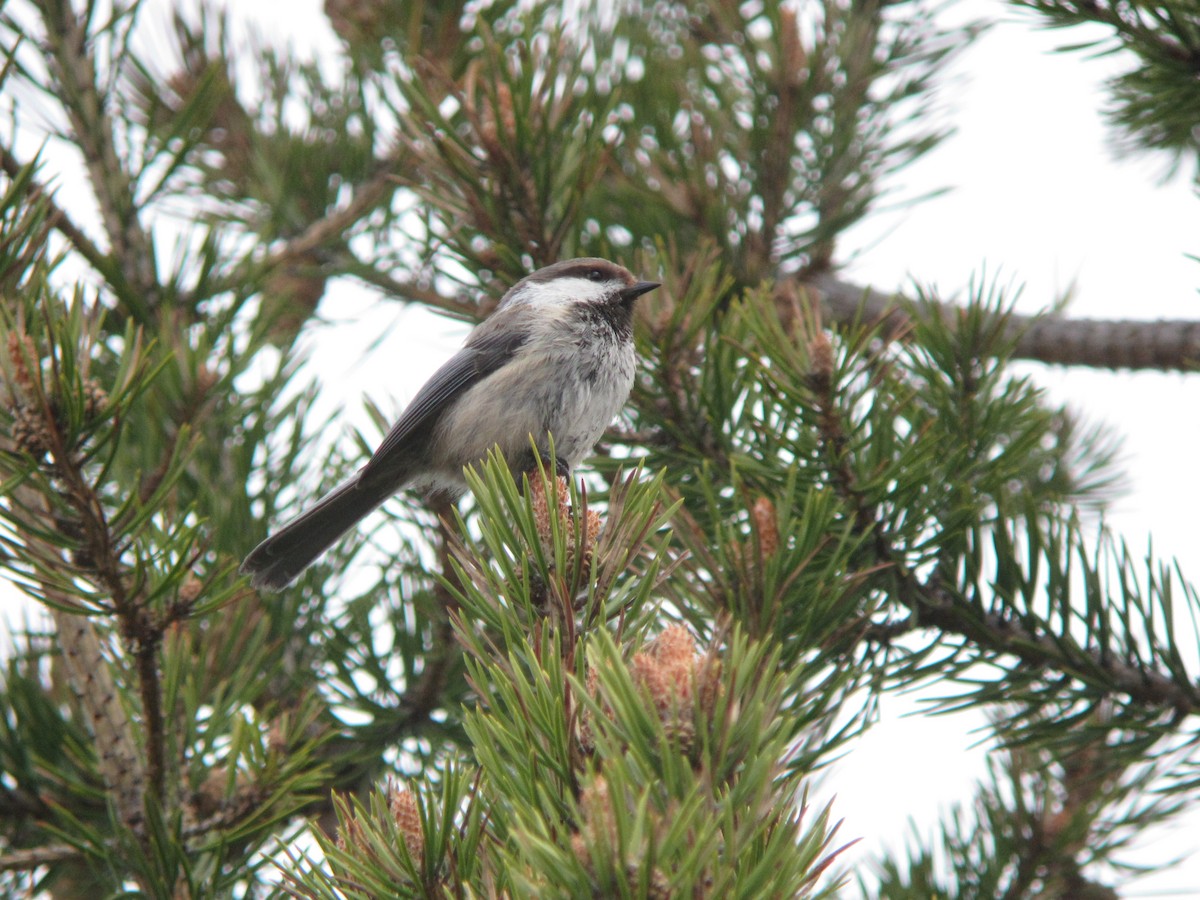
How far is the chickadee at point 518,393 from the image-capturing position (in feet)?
7.71

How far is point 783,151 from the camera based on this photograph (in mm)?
2496

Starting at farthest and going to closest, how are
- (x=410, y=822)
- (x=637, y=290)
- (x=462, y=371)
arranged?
(x=462, y=371), (x=637, y=290), (x=410, y=822)

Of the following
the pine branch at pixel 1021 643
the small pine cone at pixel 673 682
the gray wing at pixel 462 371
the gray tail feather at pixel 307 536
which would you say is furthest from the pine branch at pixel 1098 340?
the gray tail feather at pixel 307 536

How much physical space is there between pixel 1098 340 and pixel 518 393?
1.25 m

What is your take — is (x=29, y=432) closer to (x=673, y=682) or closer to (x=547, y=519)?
(x=547, y=519)

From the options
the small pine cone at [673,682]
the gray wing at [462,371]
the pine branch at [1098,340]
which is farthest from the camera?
the gray wing at [462,371]

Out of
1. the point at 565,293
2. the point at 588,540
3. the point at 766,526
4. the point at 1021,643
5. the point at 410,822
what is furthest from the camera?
the point at 565,293

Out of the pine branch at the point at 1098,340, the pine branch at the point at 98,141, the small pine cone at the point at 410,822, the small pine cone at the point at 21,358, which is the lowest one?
the small pine cone at the point at 410,822

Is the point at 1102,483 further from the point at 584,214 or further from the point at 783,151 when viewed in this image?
the point at 584,214

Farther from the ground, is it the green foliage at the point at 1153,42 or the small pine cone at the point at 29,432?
the green foliage at the point at 1153,42

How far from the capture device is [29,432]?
1.35 meters

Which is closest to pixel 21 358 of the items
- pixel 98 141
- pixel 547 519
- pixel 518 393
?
pixel 547 519

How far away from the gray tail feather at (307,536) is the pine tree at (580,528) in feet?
0.23

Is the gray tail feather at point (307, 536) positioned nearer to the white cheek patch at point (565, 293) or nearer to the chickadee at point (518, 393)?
the chickadee at point (518, 393)
